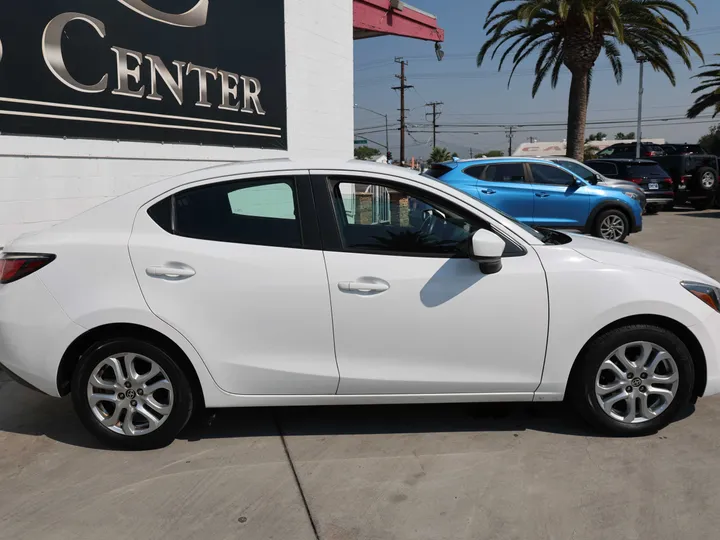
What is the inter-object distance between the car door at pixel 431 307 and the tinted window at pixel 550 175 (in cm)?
799

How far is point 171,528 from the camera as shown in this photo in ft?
9.08

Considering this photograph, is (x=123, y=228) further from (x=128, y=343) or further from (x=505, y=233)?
(x=505, y=233)

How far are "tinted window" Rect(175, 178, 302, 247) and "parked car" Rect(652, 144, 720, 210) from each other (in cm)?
1822

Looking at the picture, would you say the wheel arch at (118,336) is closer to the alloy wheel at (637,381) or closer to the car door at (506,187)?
the alloy wheel at (637,381)

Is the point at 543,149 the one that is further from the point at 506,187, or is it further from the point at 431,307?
the point at 431,307

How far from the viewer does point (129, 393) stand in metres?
3.41

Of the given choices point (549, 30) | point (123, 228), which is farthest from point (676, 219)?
point (123, 228)

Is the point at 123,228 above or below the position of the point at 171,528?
above

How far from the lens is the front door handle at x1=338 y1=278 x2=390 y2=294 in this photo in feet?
10.7

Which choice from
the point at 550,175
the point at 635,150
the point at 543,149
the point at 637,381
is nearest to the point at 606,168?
the point at 550,175

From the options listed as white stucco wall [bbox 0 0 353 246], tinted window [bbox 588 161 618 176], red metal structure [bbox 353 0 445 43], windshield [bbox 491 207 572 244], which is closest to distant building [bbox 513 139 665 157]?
tinted window [bbox 588 161 618 176]

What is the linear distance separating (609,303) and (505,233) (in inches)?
27.0

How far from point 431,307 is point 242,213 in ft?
3.97

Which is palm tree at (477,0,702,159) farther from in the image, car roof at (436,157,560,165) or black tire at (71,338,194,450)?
black tire at (71,338,194,450)
